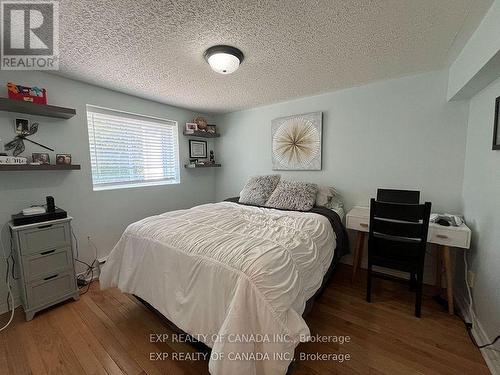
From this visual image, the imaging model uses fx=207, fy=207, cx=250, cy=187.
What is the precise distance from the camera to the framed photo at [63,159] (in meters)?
2.05

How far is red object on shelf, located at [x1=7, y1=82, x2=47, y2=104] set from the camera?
1.70 metres

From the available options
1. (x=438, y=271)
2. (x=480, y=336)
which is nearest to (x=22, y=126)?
(x=480, y=336)

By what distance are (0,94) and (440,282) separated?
4.36 meters

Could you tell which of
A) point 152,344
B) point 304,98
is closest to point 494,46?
point 304,98

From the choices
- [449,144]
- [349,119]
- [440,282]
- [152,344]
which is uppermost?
[349,119]

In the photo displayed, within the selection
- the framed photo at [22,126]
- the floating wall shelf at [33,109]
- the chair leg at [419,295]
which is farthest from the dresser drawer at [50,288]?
the chair leg at [419,295]

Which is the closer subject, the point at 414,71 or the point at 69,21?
the point at 69,21

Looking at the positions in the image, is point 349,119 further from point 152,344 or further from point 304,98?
point 152,344

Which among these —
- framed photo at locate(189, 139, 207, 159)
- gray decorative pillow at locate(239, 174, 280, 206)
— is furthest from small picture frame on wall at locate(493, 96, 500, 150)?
framed photo at locate(189, 139, 207, 159)

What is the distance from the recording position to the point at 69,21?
1.31 m

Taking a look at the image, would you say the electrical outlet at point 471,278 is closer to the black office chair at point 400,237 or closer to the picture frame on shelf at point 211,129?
the black office chair at point 400,237

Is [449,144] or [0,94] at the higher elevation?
[0,94]

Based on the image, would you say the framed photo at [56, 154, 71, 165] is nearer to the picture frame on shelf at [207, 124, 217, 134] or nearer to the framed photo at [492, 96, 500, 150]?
the picture frame on shelf at [207, 124, 217, 134]

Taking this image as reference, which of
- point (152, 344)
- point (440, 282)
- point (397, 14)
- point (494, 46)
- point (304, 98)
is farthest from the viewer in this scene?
point (304, 98)
